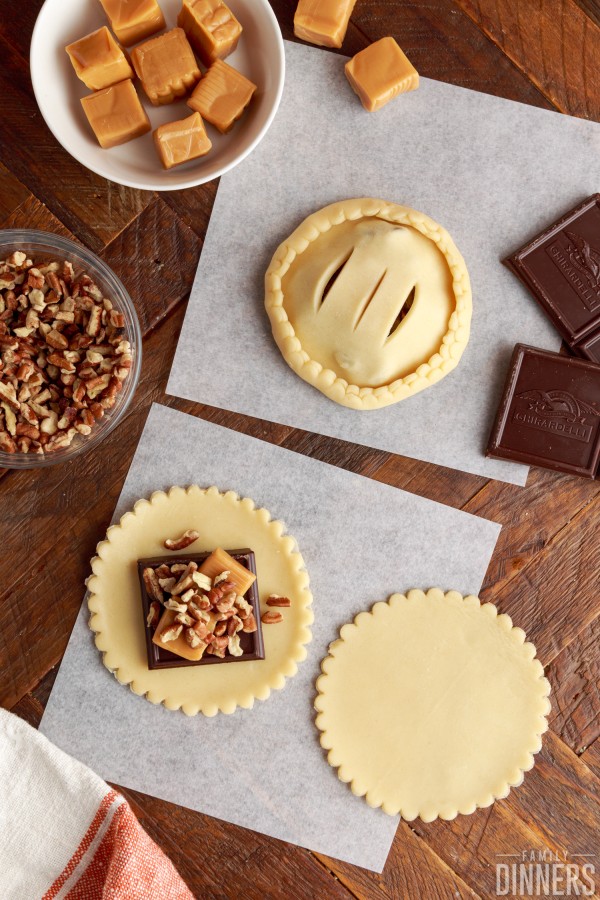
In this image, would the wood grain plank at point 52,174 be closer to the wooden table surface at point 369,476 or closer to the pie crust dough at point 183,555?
the wooden table surface at point 369,476

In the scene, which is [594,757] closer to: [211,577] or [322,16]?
[211,577]

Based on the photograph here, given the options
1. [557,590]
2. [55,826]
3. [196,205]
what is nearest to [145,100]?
[196,205]

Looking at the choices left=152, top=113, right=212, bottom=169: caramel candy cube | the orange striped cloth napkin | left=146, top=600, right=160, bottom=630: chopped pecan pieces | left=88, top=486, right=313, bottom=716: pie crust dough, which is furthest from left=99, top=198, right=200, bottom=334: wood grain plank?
the orange striped cloth napkin

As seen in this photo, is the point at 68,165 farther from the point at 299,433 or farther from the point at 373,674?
the point at 373,674

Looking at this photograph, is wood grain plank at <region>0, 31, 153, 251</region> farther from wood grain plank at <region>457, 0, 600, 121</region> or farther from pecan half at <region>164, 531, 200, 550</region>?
wood grain plank at <region>457, 0, 600, 121</region>

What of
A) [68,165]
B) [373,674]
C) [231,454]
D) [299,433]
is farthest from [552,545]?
[68,165]
